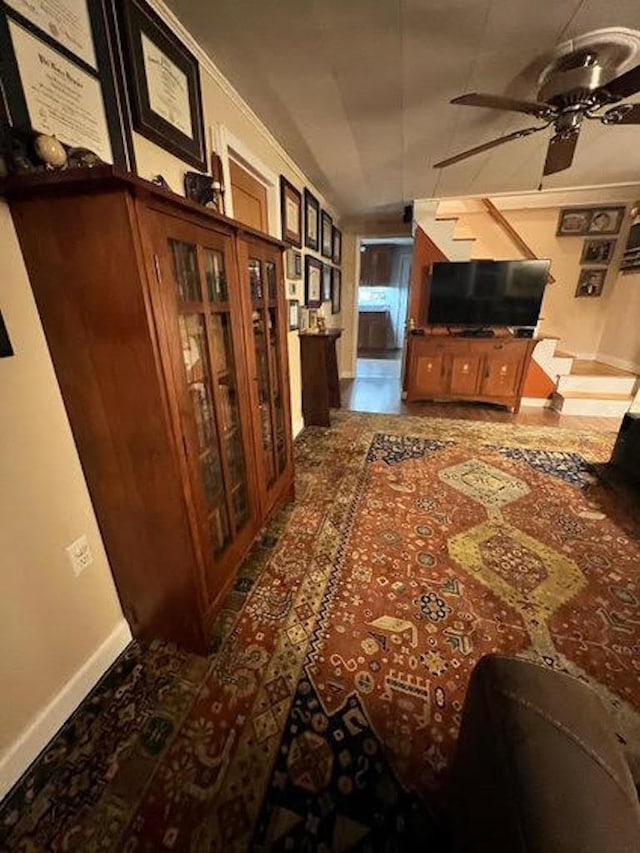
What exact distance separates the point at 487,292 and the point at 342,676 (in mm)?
4009

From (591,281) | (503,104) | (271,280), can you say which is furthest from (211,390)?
(591,281)

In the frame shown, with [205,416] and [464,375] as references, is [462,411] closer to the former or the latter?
[464,375]

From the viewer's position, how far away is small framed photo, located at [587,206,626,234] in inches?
162

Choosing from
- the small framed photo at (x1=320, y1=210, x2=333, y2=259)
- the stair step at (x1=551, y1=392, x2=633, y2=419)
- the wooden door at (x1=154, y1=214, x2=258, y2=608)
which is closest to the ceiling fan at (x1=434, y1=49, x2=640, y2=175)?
the wooden door at (x1=154, y1=214, x2=258, y2=608)

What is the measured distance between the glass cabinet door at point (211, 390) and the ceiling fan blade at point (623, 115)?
2.22 metres

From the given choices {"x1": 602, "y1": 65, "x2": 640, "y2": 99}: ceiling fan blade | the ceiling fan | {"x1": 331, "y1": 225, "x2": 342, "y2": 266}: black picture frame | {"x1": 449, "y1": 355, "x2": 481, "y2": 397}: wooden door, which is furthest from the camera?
{"x1": 331, "y1": 225, "x2": 342, "y2": 266}: black picture frame

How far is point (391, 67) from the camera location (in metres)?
1.69

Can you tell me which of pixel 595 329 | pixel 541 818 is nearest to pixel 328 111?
pixel 541 818

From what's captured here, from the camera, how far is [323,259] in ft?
13.4

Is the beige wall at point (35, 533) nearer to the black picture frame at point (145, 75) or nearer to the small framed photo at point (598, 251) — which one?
the black picture frame at point (145, 75)

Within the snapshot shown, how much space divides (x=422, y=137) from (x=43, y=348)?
110 inches

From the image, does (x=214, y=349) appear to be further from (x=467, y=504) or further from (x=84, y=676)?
(x=467, y=504)

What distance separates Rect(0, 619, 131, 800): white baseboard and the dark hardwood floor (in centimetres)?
310

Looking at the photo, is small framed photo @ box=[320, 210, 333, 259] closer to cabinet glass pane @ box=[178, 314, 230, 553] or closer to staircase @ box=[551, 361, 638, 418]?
staircase @ box=[551, 361, 638, 418]
